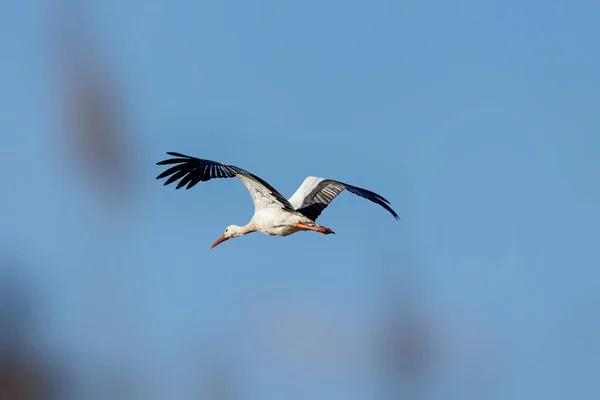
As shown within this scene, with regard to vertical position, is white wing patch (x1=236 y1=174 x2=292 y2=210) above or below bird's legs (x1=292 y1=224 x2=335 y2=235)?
above

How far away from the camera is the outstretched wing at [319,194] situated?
15.4 meters

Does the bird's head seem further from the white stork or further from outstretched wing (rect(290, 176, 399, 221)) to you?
outstretched wing (rect(290, 176, 399, 221))

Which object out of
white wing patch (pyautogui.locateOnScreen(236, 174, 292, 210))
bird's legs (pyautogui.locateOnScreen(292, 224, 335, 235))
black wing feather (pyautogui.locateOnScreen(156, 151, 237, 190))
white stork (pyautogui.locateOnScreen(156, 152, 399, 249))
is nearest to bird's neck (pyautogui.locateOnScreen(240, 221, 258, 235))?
white stork (pyautogui.locateOnScreen(156, 152, 399, 249))

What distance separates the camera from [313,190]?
15.9 meters

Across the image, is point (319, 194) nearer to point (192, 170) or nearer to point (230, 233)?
point (230, 233)

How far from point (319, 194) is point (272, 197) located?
1690mm

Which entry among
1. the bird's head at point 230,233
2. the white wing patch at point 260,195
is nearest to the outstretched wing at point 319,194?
the white wing patch at point 260,195

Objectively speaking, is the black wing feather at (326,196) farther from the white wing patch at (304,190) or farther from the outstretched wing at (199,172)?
the outstretched wing at (199,172)

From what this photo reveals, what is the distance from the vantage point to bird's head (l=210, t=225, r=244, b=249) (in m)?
16.6

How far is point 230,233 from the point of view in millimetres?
17031

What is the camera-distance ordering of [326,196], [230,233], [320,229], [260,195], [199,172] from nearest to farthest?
[199,172]
[320,229]
[260,195]
[326,196]
[230,233]

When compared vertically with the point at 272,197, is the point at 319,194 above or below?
above

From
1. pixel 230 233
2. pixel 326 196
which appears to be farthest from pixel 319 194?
pixel 230 233

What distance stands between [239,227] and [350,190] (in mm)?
2465
